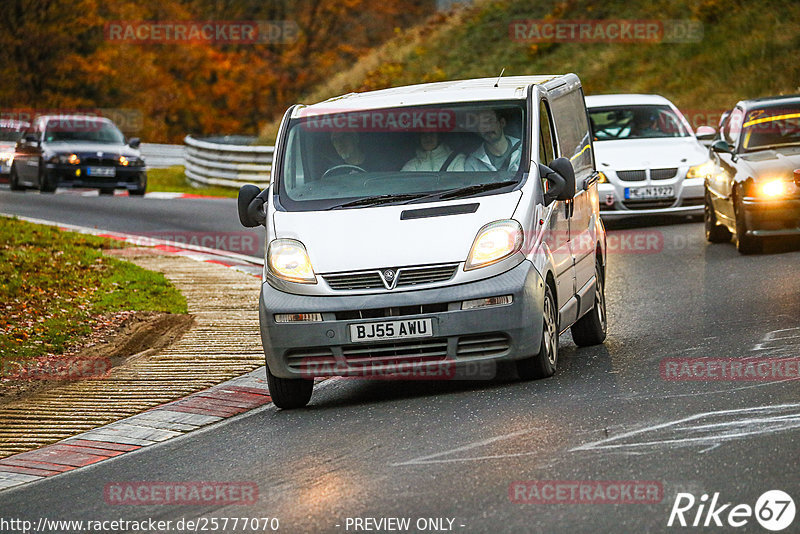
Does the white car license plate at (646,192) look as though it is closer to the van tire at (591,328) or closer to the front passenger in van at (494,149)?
the van tire at (591,328)

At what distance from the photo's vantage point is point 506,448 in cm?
713

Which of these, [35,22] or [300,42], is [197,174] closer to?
[35,22]

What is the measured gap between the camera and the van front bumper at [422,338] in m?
8.54

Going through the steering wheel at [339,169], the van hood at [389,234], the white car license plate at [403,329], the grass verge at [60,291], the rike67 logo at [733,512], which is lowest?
the grass verge at [60,291]

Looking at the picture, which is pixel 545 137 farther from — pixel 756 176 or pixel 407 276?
pixel 756 176

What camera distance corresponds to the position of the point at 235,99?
6669 centimetres

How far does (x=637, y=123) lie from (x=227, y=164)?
14.4 m

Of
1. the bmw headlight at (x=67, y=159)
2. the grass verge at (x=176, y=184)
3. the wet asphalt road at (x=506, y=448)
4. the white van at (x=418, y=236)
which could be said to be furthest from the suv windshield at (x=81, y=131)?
the wet asphalt road at (x=506, y=448)

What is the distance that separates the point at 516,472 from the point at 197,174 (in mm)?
29941

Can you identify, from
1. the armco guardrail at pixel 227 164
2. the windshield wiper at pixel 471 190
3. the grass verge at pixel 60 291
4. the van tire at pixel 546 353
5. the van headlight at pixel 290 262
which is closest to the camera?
the van headlight at pixel 290 262

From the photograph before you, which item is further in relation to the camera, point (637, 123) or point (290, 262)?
point (637, 123)

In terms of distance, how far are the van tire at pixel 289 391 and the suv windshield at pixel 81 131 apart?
23.3 meters

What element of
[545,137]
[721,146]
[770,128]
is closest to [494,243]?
[545,137]

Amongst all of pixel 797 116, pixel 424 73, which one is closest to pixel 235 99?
pixel 424 73
